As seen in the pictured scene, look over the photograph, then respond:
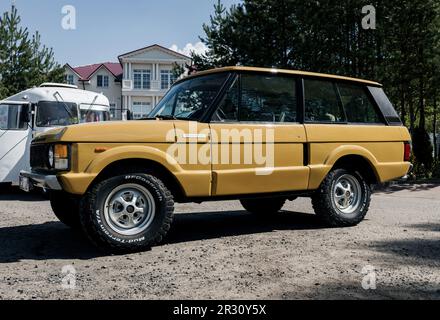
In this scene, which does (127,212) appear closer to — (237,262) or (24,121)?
(237,262)

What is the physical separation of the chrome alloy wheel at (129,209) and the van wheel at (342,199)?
2.42 metres

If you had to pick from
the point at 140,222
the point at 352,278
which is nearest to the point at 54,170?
the point at 140,222

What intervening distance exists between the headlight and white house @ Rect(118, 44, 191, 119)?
129ft

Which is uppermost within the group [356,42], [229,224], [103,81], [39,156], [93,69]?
[93,69]

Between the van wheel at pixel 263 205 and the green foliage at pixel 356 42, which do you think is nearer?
the van wheel at pixel 263 205

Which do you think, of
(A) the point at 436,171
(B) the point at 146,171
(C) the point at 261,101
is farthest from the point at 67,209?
(A) the point at 436,171

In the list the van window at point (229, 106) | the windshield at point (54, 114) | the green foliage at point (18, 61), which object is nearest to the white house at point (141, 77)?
the green foliage at point (18, 61)

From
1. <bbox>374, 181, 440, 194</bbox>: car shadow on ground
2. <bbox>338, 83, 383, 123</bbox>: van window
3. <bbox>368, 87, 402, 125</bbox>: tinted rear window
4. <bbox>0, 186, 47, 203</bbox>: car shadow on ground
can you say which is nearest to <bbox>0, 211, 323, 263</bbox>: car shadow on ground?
<bbox>338, 83, 383, 123</bbox>: van window

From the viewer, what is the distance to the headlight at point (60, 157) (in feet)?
14.3

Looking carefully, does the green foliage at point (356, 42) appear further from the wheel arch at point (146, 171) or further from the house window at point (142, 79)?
the house window at point (142, 79)

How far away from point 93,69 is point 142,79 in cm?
612

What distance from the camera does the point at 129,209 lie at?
15.3 ft
